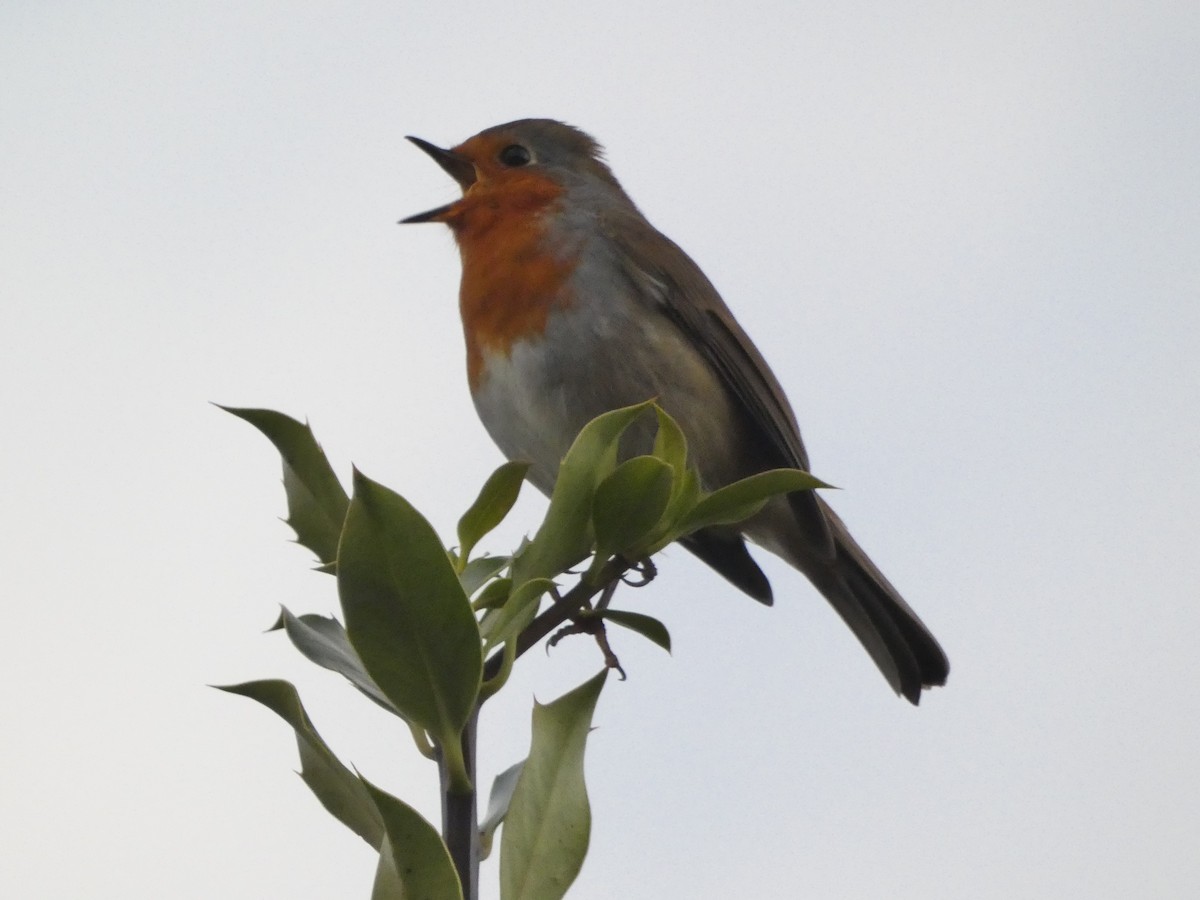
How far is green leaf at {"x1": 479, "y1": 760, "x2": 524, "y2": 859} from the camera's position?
1.41m

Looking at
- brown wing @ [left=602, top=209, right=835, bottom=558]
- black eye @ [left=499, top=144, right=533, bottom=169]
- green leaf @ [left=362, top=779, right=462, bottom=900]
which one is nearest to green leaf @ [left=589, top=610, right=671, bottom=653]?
green leaf @ [left=362, top=779, right=462, bottom=900]

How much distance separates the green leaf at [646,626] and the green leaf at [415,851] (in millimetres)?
475

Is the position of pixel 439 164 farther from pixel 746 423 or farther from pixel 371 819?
pixel 371 819

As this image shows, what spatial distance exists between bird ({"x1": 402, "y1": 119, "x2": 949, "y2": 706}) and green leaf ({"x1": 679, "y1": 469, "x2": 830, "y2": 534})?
185cm

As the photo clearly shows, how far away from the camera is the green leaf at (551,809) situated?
1326 mm

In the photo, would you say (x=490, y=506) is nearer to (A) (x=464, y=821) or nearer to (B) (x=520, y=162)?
(A) (x=464, y=821)

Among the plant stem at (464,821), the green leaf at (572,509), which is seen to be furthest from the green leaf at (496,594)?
the plant stem at (464,821)

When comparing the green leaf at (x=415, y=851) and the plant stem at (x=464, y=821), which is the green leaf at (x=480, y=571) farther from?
the green leaf at (x=415, y=851)

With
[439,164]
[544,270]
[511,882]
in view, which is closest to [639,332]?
[544,270]

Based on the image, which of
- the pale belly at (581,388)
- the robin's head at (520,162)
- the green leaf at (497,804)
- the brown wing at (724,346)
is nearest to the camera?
the green leaf at (497,804)

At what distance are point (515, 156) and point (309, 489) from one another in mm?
3016

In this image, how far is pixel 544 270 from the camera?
12.1ft

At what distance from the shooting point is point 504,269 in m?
3.70

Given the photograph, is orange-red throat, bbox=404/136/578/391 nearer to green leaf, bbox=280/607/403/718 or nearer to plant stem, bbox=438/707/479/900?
green leaf, bbox=280/607/403/718
